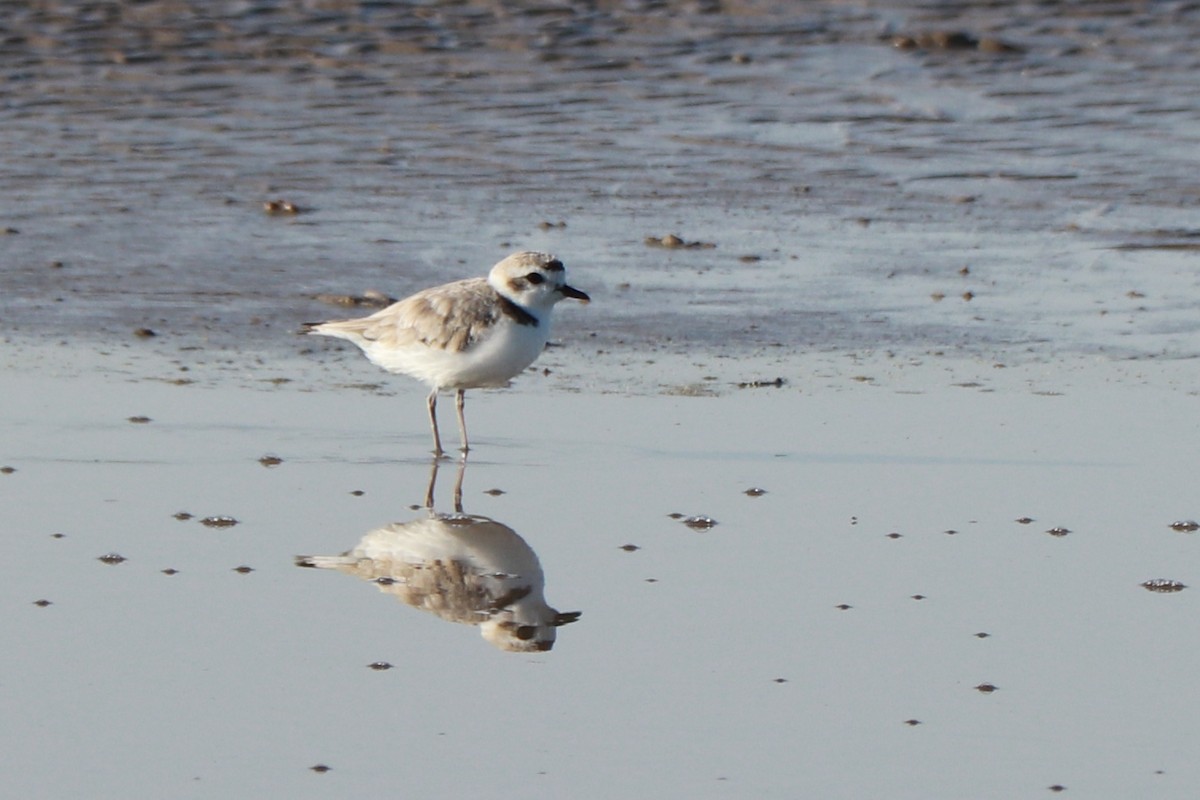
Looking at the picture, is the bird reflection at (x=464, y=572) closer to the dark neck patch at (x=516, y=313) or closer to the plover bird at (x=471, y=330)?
the plover bird at (x=471, y=330)

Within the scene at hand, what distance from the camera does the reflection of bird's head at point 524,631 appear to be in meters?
6.08

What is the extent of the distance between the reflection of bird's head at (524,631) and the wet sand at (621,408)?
5 cm

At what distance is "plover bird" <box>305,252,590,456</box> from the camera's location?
8.59 meters

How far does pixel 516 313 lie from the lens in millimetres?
A: 8695

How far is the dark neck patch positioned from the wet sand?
1.45 feet

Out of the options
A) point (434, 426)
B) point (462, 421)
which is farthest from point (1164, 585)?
point (434, 426)

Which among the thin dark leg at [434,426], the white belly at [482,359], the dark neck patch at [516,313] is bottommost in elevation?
the thin dark leg at [434,426]

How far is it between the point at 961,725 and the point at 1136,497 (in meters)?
2.45

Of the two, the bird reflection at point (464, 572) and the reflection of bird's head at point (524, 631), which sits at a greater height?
the reflection of bird's head at point (524, 631)

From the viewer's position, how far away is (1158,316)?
11.0 m

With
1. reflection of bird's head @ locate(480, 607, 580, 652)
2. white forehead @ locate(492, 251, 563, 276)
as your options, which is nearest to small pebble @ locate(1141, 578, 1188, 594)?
reflection of bird's head @ locate(480, 607, 580, 652)

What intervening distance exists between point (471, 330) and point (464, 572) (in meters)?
2.03

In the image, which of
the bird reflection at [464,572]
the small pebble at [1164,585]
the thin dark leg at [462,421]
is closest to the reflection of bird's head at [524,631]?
the bird reflection at [464,572]

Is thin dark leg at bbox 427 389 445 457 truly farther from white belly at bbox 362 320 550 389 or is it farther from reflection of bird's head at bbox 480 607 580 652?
reflection of bird's head at bbox 480 607 580 652
